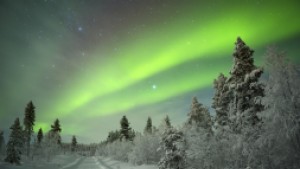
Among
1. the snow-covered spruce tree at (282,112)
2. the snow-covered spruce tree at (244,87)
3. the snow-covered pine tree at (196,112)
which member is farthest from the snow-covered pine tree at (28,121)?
the snow-covered spruce tree at (282,112)

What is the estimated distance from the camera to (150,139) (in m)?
48.4

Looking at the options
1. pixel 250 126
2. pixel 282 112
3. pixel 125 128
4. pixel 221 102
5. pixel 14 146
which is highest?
pixel 221 102

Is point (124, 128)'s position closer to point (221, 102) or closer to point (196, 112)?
point (196, 112)

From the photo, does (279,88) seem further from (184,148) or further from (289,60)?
(184,148)

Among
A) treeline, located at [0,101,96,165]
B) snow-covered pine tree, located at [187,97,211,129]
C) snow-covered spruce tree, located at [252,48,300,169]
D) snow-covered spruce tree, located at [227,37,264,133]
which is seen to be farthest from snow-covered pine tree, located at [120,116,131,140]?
snow-covered spruce tree, located at [252,48,300,169]

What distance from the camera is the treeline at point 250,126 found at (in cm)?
1467

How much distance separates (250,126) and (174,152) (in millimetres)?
10437

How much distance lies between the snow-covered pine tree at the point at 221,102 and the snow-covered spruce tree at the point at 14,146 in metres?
44.2

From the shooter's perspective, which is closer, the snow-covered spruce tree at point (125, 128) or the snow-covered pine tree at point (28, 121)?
the snow-covered pine tree at point (28, 121)

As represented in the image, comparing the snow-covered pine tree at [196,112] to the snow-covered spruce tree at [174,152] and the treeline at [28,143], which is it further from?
the treeline at [28,143]

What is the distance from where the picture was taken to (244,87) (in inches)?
882

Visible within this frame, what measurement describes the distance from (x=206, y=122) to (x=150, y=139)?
49.6 ft

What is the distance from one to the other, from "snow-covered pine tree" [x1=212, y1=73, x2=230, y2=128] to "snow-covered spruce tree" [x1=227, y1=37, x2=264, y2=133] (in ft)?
25.1

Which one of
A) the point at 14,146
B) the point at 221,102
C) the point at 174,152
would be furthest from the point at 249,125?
the point at 14,146
